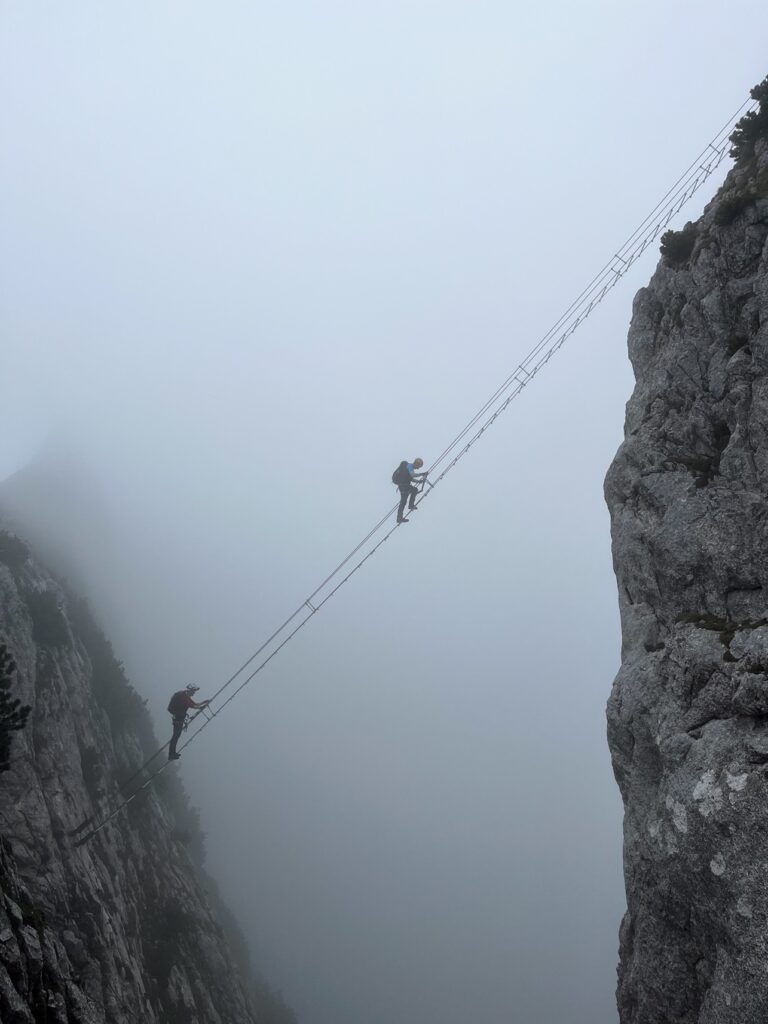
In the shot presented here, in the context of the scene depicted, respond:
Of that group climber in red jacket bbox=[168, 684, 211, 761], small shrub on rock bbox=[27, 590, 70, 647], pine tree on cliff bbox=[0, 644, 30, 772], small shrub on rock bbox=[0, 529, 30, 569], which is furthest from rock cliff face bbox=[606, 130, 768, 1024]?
small shrub on rock bbox=[0, 529, 30, 569]

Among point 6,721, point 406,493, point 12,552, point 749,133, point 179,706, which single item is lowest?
point 6,721

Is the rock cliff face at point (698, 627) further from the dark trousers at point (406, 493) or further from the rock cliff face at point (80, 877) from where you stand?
the rock cliff face at point (80, 877)

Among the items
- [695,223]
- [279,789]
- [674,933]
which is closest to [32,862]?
[674,933]

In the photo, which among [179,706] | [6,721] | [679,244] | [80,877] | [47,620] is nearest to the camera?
[679,244]

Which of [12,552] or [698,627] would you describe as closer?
[698,627]

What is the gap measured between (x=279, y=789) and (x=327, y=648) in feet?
230

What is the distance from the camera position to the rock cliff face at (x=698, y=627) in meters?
13.2

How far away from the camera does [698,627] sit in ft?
52.7

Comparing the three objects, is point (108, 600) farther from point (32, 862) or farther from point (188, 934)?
point (32, 862)

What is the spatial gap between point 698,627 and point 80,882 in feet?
79.4

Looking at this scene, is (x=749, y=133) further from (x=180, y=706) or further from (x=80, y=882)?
(x=80, y=882)

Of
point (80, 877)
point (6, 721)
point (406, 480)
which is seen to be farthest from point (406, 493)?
point (80, 877)

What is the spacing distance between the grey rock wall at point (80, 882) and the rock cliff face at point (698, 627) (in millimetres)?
13563

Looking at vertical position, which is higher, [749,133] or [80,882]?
[749,133]
